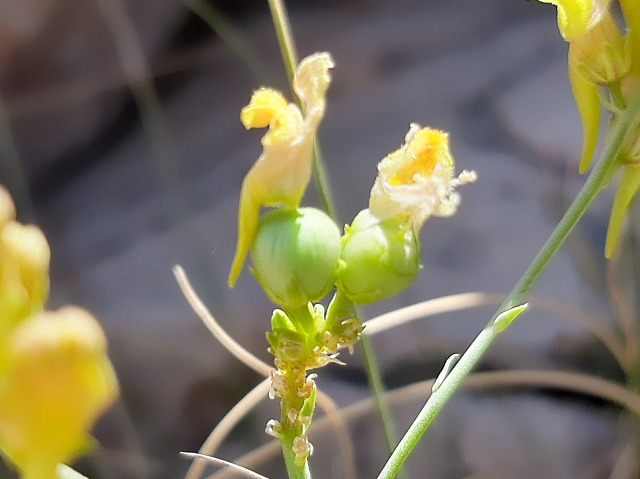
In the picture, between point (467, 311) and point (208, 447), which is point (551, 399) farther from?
point (208, 447)

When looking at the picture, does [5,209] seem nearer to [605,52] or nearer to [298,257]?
[298,257]

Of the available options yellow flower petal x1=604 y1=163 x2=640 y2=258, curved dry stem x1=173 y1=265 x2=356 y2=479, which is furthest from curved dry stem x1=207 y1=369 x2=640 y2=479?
yellow flower petal x1=604 y1=163 x2=640 y2=258

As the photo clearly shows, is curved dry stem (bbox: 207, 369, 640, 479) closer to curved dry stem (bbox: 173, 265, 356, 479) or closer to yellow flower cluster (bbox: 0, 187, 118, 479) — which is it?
curved dry stem (bbox: 173, 265, 356, 479)

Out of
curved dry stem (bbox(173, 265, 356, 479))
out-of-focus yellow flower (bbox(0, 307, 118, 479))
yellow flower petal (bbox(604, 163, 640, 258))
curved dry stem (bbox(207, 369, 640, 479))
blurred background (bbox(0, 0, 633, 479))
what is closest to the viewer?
out-of-focus yellow flower (bbox(0, 307, 118, 479))

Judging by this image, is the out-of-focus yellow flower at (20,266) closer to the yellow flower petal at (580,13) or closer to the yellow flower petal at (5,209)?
the yellow flower petal at (5,209)

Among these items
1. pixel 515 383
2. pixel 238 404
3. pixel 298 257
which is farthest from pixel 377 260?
pixel 515 383

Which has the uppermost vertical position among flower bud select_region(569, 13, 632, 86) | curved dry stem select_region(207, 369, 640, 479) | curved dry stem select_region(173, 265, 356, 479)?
flower bud select_region(569, 13, 632, 86)

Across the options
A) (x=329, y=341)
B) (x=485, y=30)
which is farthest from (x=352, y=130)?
(x=329, y=341)
